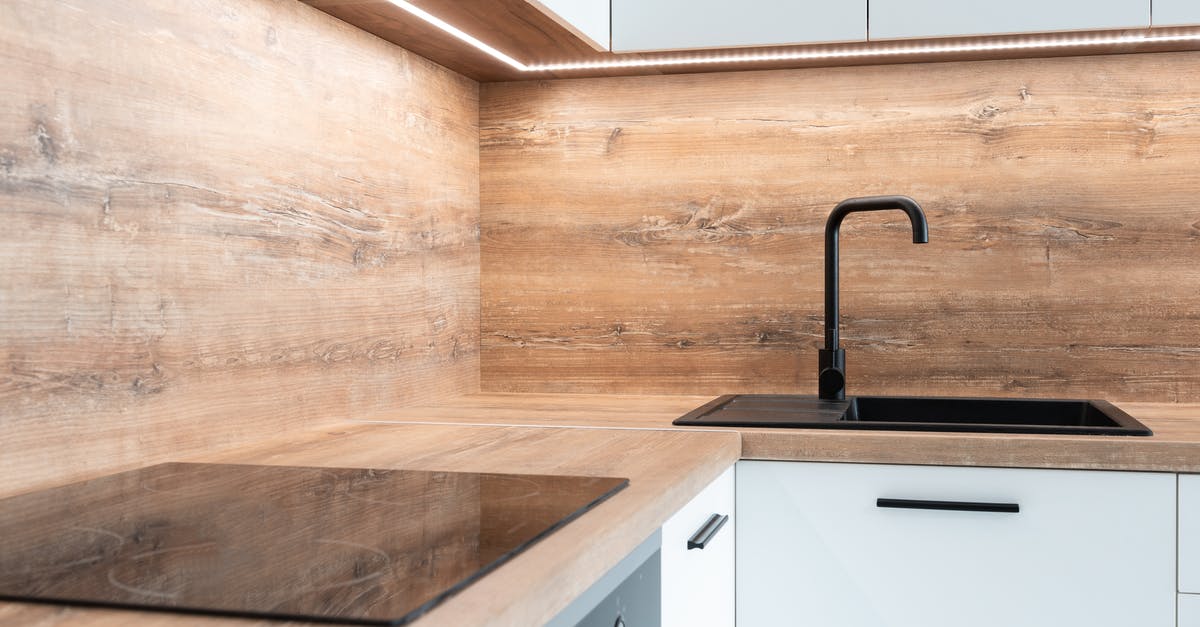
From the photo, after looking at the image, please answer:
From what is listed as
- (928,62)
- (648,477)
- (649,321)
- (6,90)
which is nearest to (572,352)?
(649,321)

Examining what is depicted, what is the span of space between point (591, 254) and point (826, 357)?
55 centimetres

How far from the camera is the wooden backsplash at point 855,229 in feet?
6.65

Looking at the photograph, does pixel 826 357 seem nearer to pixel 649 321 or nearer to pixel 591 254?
pixel 649 321

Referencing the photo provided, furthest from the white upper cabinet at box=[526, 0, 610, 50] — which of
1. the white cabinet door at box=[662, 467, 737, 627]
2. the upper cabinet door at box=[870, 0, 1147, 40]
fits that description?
the white cabinet door at box=[662, 467, 737, 627]

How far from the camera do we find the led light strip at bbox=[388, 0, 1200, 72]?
185 cm

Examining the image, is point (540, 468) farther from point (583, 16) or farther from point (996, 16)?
point (996, 16)

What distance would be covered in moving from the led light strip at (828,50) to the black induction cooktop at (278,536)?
874 millimetres

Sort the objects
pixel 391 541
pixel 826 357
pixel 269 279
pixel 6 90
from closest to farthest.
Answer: pixel 391 541, pixel 6 90, pixel 269 279, pixel 826 357

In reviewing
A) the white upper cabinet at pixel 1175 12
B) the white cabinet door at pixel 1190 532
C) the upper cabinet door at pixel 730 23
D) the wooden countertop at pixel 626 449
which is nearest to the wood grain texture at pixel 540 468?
the wooden countertop at pixel 626 449

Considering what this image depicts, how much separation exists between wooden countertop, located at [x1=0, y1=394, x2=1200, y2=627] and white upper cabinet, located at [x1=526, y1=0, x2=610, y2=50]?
651 millimetres

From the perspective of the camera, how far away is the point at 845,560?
155 centimetres

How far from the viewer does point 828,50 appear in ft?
6.42

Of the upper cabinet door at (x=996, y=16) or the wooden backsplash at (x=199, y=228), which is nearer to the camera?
the wooden backsplash at (x=199, y=228)

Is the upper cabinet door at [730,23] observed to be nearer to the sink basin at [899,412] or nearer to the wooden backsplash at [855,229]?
the wooden backsplash at [855,229]
